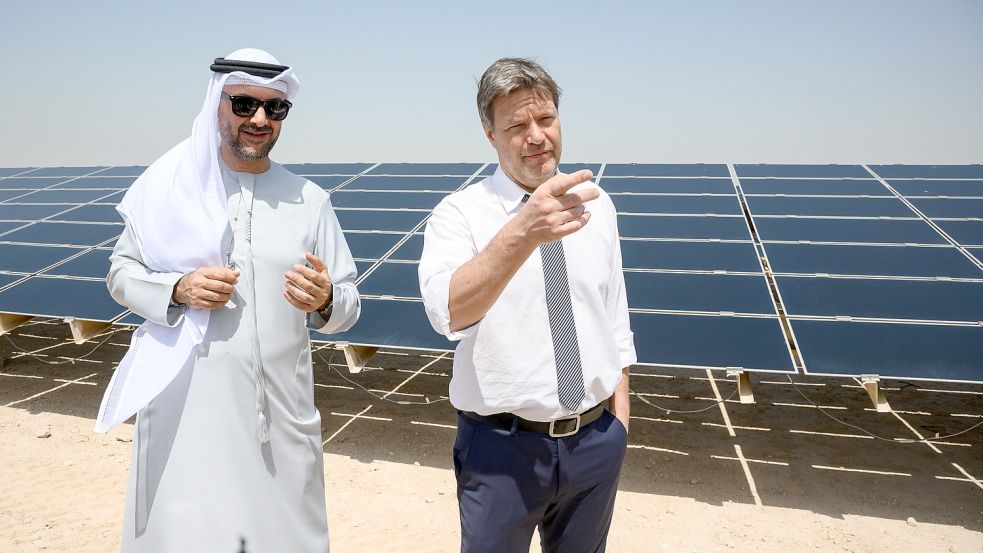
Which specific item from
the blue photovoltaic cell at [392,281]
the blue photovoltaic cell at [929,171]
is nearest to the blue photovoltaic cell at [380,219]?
the blue photovoltaic cell at [392,281]

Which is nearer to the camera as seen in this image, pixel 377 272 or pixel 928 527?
pixel 928 527

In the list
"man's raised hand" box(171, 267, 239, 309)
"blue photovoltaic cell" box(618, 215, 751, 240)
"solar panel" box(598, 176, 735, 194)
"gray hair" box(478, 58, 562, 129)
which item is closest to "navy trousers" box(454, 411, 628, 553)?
"man's raised hand" box(171, 267, 239, 309)

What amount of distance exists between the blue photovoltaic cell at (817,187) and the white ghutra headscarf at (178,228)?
817 cm

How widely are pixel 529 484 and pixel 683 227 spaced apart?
6.37 m

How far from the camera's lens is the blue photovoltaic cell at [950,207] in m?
8.37

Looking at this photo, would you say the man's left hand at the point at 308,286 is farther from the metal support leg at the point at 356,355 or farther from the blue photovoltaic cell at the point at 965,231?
the blue photovoltaic cell at the point at 965,231

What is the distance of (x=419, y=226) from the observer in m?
8.45

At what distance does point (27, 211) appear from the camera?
10750 mm

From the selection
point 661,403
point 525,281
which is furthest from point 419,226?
point 525,281

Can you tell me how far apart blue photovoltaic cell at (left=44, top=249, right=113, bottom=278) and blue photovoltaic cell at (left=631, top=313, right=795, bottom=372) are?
5.89 meters

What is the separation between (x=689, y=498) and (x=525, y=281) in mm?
4216

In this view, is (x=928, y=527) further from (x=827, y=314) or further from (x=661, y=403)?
(x=661, y=403)

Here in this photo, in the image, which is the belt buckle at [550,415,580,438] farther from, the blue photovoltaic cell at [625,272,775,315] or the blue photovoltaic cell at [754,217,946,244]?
the blue photovoltaic cell at [754,217,946,244]

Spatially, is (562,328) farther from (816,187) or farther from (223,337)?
(816,187)
